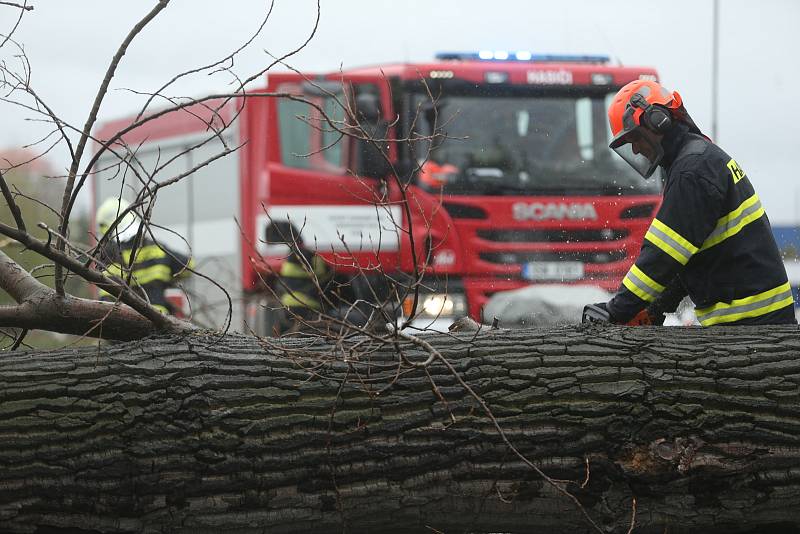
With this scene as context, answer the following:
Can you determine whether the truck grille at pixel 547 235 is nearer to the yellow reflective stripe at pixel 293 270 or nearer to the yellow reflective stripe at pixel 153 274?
the yellow reflective stripe at pixel 293 270

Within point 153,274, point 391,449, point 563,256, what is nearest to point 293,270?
point 153,274

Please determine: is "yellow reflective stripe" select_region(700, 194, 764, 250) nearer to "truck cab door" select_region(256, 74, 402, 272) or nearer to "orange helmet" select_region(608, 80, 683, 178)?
"orange helmet" select_region(608, 80, 683, 178)

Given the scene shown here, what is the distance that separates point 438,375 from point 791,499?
4.06ft

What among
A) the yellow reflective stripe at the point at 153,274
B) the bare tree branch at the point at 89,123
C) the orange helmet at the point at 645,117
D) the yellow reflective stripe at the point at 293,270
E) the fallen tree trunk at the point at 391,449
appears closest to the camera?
the fallen tree trunk at the point at 391,449

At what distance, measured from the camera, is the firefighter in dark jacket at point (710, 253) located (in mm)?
3895

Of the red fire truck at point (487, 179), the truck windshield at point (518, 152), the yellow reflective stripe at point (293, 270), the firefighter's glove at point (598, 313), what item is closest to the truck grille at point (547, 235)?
the red fire truck at point (487, 179)

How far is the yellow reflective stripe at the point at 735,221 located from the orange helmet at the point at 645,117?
1.56 ft

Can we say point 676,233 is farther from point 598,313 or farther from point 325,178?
point 325,178

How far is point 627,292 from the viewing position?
3965 mm

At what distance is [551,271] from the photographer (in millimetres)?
8094

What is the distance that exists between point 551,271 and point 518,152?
1011 millimetres

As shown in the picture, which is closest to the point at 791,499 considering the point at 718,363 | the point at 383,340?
the point at 718,363

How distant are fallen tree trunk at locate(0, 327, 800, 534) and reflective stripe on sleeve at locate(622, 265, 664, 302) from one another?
1.87 feet

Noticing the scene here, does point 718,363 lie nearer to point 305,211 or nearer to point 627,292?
→ point 627,292
